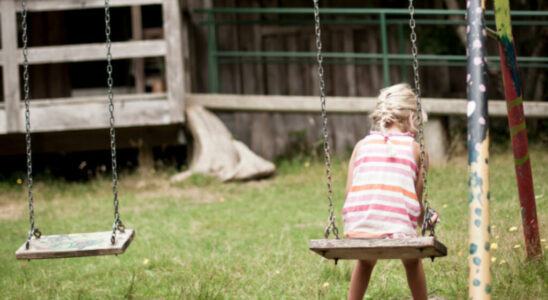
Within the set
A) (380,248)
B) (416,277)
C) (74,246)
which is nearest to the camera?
(380,248)

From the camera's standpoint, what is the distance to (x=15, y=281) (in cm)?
→ 445

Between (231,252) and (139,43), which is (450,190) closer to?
(231,252)

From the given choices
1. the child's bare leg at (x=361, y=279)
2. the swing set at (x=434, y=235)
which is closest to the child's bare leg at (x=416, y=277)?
the child's bare leg at (x=361, y=279)

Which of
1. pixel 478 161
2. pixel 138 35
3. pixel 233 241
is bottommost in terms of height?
pixel 233 241

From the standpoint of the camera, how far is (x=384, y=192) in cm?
287

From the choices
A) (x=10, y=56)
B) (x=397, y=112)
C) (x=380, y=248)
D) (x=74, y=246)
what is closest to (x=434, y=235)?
(x=380, y=248)

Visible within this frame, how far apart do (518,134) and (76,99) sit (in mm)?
5943

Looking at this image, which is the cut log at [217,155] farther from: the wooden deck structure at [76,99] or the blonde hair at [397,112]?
the blonde hair at [397,112]

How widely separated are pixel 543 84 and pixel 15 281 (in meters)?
8.01

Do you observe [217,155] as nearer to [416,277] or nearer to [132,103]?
[132,103]

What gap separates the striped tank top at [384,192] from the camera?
2846mm

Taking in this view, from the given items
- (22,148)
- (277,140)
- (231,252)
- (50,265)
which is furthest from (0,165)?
(231,252)

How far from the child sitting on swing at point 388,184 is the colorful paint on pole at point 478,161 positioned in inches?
11.4

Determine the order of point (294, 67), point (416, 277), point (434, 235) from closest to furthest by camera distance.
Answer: point (434, 235)
point (416, 277)
point (294, 67)
